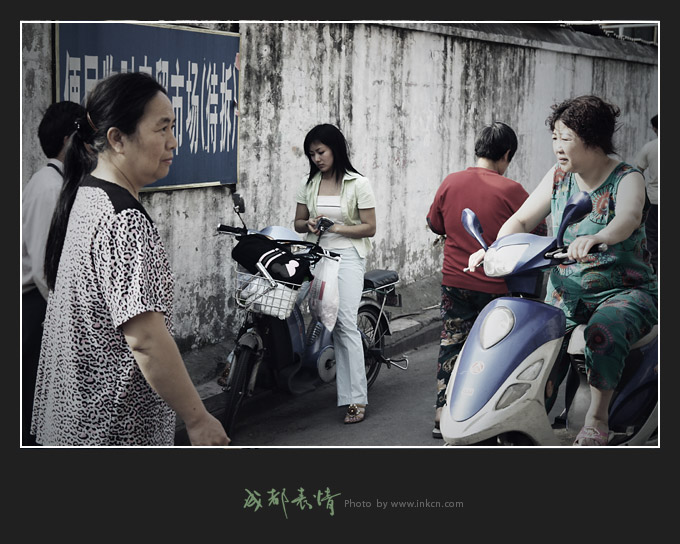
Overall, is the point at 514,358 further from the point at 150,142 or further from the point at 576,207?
the point at 150,142

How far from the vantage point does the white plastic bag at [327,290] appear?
14.0 feet

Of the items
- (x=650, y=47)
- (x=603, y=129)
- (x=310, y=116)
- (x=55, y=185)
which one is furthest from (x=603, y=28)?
(x=55, y=185)

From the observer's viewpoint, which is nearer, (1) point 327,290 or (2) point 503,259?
(2) point 503,259

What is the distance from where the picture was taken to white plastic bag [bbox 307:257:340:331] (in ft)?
14.0

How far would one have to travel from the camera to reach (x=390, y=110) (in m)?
5.41

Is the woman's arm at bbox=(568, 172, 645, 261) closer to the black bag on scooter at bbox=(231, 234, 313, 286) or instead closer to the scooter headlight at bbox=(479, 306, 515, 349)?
the scooter headlight at bbox=(479, 306, 515, 349)

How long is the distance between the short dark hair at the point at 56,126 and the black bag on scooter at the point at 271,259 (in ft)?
3.46

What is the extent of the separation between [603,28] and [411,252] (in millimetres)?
2181

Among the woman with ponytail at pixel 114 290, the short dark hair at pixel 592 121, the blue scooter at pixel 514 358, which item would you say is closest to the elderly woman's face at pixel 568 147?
the short dark hair at pixel 592 121

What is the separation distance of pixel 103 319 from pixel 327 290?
6.92 ft

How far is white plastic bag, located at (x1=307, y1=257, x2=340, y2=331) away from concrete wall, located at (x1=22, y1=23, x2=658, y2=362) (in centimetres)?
64

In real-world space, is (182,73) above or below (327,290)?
above

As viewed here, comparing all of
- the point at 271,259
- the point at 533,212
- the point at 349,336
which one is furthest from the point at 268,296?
the point at 533,212

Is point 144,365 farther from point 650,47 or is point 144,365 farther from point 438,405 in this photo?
point 650,47
